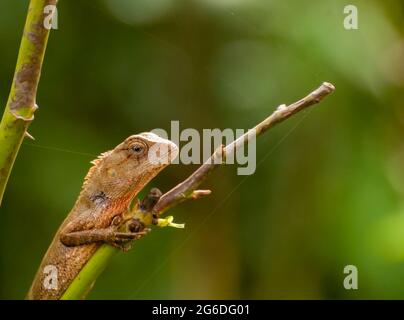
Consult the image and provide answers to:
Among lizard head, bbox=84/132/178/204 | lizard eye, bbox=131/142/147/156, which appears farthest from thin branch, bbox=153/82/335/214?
lizard eye, bbox=131/142/147/156

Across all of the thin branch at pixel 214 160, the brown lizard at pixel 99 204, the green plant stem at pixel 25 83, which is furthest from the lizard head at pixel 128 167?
the green plant stem at pixel 25 83

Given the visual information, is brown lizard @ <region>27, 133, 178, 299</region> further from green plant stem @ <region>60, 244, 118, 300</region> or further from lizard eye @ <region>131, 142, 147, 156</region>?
green plant stem @ <region>60, 244, 118, 300</region>

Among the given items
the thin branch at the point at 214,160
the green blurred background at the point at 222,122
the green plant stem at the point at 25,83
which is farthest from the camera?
the green blurred background at the point at 222,122

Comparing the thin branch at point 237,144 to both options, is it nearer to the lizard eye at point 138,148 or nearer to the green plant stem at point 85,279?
the green plant stem at point 85,279

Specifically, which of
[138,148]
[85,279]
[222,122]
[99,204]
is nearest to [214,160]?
[85,279]

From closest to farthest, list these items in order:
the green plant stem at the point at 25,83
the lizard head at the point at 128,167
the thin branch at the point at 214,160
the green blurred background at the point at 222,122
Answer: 1. the green plant stem at the point at 25,83
2. the thin branch at the point at 214,160
3. the lizard head at the point at 128,167
4. the green blurred background at the point at 222,122
